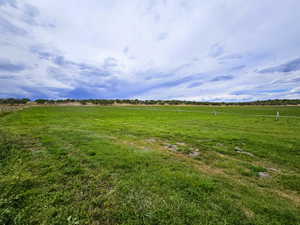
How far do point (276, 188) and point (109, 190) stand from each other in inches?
180

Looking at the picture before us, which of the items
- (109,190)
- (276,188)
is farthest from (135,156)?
(276,188)

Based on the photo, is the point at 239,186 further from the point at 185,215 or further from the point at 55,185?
the point at 55,185

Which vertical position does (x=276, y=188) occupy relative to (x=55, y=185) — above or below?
below

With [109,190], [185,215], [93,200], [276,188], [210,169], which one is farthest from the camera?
[210,169]

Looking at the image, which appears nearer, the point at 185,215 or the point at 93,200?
the point at 185,215

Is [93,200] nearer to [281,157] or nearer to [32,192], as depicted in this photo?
[32,192]

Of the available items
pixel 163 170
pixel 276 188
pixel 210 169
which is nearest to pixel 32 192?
pixel 163 170

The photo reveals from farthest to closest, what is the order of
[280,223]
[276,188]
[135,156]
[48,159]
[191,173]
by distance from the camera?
[135,156]
[48,159]
[191,173]
[276,188]
[280,223]

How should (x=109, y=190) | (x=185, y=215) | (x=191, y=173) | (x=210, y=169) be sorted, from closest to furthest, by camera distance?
(x=185, y=215) → (x=109, y=190) → (x=191, y=173) → (x=210, y=169)

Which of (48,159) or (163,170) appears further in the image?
(48,159)

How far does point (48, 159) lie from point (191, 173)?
5293 mm

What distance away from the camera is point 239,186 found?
133 inches

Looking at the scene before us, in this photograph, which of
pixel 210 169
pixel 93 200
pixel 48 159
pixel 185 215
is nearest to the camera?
pixel 185 215

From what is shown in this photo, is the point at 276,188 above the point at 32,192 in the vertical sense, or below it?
below
